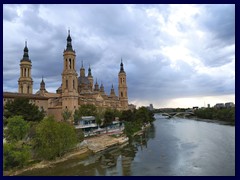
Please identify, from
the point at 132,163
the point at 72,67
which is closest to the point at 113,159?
the point at 132,163

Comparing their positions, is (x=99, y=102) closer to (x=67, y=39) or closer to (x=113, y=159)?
(x=67, y=39)

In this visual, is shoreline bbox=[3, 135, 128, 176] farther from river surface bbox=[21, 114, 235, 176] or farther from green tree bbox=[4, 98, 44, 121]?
green tree bbox=[4, 98, 44, 121]

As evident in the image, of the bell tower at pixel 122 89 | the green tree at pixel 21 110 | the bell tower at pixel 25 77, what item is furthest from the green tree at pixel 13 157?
the bell tower at pixel 122 89

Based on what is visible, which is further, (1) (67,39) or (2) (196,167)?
(1) (67,39)

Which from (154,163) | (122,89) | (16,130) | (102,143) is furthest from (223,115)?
(16,130)

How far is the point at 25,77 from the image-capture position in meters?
58.0

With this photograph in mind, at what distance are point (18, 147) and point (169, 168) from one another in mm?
13321

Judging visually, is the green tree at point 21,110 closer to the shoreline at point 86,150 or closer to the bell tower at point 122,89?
A: the shoreline at point 86,150

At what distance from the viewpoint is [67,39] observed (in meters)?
55.6

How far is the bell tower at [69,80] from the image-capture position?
53.8m

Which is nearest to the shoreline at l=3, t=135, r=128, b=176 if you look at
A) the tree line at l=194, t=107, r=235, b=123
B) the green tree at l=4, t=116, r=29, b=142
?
the green tree at l=4, t=116, r=29, b=142

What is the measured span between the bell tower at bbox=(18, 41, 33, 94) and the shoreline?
2726cm

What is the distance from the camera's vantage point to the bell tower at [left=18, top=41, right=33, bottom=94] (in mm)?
57469

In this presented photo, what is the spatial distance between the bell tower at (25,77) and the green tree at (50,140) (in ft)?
116
